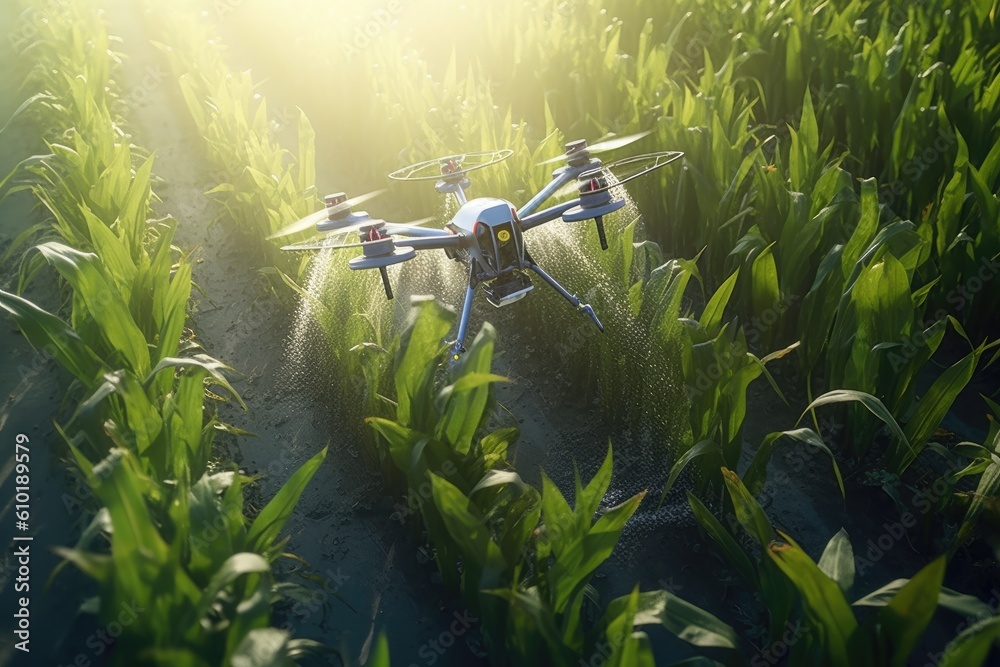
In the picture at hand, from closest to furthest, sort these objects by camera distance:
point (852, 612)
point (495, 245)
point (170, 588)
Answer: point (170, 588) → point (852, 612) → point (495, 245)

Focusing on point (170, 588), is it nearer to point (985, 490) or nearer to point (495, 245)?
point (495, 245)

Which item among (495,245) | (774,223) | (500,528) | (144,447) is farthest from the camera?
(774,223)

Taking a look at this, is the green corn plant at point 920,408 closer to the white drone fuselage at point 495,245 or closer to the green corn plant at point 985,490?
the green corn plant at point 985,490

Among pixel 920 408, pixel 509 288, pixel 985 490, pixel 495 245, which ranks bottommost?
pixel 985 490

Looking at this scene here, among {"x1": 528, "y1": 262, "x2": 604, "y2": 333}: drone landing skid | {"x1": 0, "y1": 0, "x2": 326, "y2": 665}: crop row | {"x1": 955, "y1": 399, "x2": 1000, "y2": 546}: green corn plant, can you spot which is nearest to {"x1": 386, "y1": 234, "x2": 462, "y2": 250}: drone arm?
{"x1": 528, "y1": 262, "x2": 604, "y2": 333}: drone landing skid

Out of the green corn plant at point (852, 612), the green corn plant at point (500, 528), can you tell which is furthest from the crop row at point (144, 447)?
the green corn plant at point (852, 612)

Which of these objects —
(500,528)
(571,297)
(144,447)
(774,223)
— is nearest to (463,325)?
(571,297)

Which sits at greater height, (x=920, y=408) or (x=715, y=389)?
(x=715, y=389)

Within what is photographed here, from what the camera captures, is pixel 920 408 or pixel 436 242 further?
pixel 436 242

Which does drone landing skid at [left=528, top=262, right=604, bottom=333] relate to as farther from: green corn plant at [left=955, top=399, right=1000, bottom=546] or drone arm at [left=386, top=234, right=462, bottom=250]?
green corn plant at [left=955, top=399, right=1000, bottom=546]
